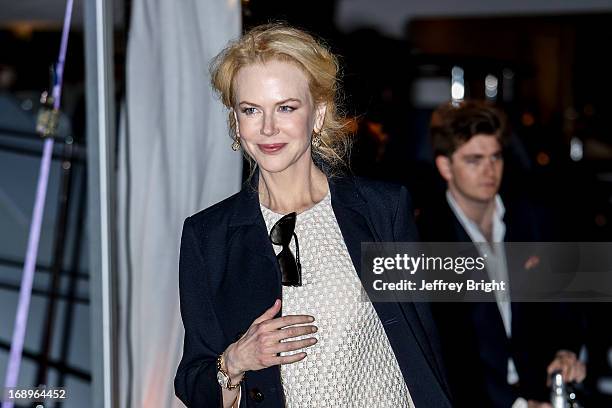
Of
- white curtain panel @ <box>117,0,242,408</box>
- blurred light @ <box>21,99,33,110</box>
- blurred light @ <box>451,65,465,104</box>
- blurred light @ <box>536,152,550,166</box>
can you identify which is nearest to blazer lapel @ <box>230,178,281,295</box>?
white curtain panel @ <box>117,0,242,408</box>

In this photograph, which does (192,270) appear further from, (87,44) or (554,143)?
(554,143)

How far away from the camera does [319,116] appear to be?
67.4 inches

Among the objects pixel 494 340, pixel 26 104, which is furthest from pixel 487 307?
pixel 26 104

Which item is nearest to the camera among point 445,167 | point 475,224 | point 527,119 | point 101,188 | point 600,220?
point 101,188

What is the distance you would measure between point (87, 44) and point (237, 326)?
42.0 inches

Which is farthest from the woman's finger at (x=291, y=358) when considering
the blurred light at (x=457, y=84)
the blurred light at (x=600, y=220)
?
the blurred light at (x=600, y=220)

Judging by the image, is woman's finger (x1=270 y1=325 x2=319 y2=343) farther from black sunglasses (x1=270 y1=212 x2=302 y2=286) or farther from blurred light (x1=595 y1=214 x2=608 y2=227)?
blurred light (x1=595 y1=214 x2=608 y2=227)

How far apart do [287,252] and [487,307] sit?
116cm

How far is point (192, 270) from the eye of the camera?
1.66 meters

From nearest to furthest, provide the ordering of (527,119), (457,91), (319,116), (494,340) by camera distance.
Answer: (319,116) < (494,340) < (457,91) < (527,119)

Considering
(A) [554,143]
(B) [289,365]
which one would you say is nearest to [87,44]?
(B) [289,365]

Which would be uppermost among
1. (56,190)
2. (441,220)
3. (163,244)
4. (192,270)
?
(56,190)

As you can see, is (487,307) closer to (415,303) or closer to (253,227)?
(415,303)

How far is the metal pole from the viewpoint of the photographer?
7.72ft
